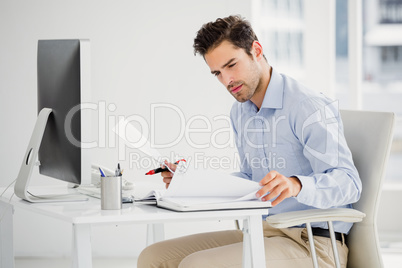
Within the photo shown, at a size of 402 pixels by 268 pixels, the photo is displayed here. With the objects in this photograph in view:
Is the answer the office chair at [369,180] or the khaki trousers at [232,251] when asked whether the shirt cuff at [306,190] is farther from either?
the khaki trousers at [232,251]

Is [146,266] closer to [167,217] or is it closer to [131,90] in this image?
[167,217]

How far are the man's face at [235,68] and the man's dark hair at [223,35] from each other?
0.05 ft

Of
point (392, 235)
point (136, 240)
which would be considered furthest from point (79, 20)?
point (392, 235)

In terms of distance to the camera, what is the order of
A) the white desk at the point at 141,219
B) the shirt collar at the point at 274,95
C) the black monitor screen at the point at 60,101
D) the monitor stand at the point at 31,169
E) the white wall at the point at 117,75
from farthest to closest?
1. the white wall at the point at 117,75
2. the shirt collar at the point at 274,95
3. the monitor stand at the point at 31,169
4. the black monitor screen at the point at 60,101
5. the white desk at the point at 141,219

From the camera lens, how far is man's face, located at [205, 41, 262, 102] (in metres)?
2.16

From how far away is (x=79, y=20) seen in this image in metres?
4.20

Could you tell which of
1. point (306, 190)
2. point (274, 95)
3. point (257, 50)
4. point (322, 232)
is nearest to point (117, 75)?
point (257, 50)

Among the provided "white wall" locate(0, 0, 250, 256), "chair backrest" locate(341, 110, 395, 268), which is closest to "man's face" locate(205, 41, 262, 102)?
"chair backrest" locate(341, 110, 395, 268)

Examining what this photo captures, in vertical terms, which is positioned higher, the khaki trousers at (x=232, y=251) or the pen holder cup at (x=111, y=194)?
the pen holder cup at (x=111, y=194)

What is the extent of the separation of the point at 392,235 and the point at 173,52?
2.09 m

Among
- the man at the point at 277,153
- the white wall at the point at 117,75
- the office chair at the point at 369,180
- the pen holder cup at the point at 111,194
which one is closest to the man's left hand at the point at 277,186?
the man at the point at 277,153

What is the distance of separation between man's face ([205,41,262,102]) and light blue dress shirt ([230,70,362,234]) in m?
0.07

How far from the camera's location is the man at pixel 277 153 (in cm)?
188

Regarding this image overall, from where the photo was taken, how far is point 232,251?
6.25 feet
